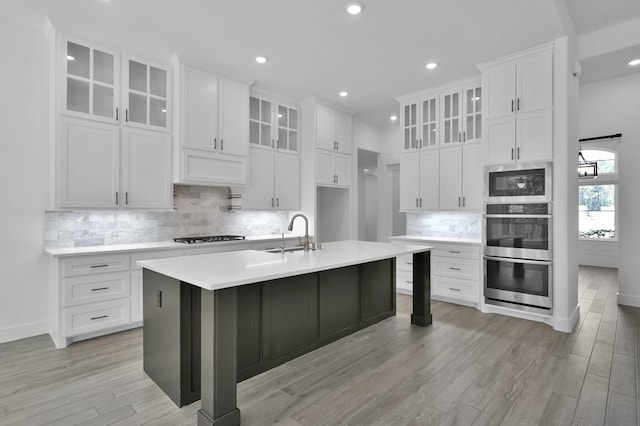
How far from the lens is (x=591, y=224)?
741 cm

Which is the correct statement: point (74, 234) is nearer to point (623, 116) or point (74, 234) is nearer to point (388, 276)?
point (388, 276)

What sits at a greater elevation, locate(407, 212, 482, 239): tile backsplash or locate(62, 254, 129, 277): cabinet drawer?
locate(407, 212, 482, 239): tile backsplash

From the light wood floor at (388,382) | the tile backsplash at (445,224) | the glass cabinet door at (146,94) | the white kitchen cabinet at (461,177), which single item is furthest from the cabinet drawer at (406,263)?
the glass cabinet door at (146,94)

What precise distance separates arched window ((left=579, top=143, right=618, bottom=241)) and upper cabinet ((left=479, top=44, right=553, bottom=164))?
421 cm

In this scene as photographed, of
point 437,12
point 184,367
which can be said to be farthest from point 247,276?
point 437,12

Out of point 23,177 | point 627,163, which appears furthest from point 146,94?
point 627,163

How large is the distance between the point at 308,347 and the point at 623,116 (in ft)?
16.1

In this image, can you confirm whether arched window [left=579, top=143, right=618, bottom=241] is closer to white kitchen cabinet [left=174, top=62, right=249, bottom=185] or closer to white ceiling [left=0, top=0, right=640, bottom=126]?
white ceiling [left=0, top=0, right=640, bottom=126]

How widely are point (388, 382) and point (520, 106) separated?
10.7ft

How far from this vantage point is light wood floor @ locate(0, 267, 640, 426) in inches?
80.7

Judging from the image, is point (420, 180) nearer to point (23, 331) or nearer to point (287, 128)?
point (287, 128)

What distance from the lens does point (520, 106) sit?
3814mm

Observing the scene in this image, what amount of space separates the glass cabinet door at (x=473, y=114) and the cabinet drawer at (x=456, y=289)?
6.17 ft

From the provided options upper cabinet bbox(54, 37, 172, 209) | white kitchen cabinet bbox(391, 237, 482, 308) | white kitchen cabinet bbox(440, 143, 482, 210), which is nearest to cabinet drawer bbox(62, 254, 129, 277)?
upper cabinet bbox(54, 37, 172, 209)
